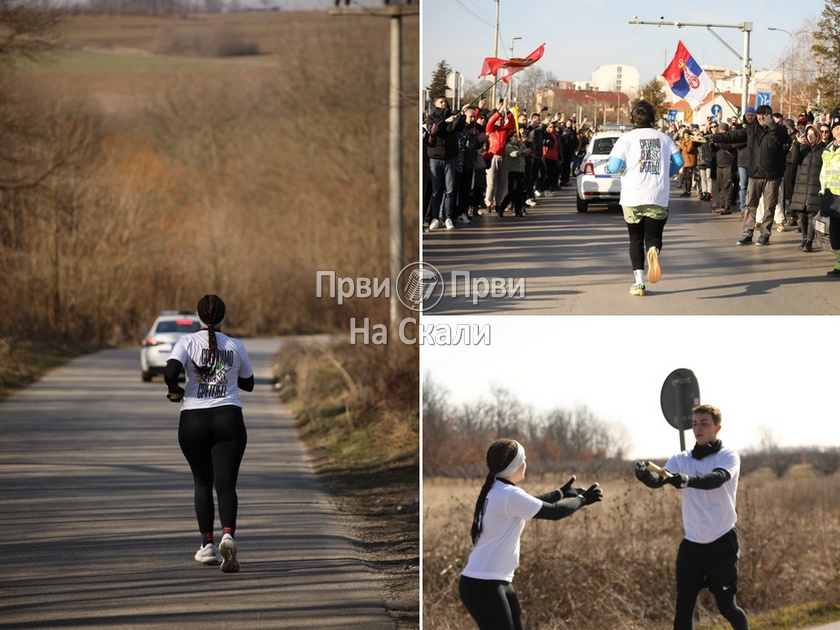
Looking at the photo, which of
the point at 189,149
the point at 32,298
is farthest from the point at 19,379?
the point at 189,149

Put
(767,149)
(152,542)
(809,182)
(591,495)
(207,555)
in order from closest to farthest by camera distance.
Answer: (591,495)
(207,555)
(152,542)
(809,182)
(767,149)

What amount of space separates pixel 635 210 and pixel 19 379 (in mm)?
20834

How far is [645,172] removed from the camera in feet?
33.3

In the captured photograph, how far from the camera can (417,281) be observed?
880 centimetres

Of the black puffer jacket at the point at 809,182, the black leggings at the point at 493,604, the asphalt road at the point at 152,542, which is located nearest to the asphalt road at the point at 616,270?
the black puffer jacket at the point at 809,182

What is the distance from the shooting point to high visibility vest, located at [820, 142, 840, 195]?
Result: 1163 centimetres

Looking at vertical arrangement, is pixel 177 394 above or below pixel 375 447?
above

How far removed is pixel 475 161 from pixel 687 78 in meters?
2.46

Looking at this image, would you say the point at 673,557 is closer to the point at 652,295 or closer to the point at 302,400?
the point at 652,295

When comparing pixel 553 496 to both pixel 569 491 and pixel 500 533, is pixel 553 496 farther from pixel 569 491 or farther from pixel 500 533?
pixel 500 533

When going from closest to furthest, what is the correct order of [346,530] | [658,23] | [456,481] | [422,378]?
[422,378], [456,481], [658,23], [346,530]

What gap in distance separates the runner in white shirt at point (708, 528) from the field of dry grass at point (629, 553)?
65cm

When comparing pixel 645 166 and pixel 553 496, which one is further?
pixel 645 166

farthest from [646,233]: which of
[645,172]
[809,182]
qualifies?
Answer: [809,182]
